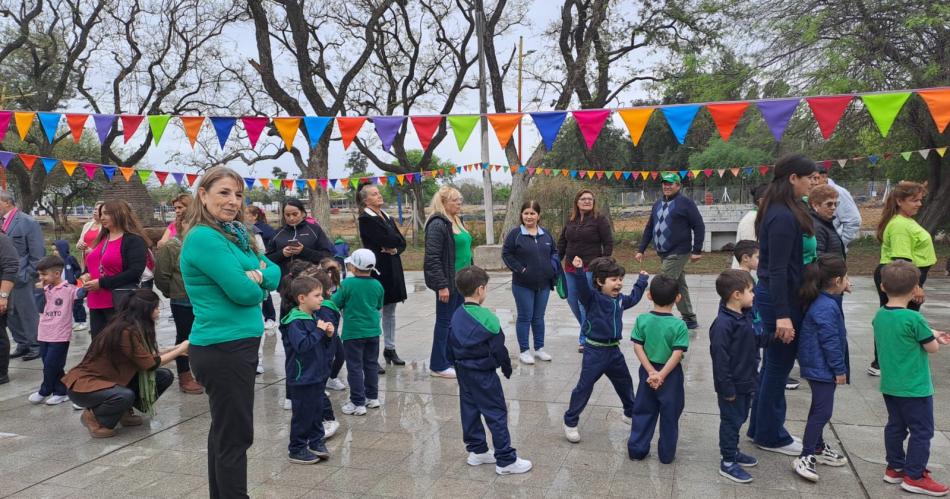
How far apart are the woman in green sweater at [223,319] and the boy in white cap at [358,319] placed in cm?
174

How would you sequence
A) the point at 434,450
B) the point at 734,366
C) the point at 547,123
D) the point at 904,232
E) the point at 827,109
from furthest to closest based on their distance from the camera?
the point at 547,123 < the point at 827,109 < the point at 904,232 < the point at 434,450 < the point at 734,366

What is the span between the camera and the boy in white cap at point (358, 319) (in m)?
4.46

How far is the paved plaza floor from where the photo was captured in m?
3.22

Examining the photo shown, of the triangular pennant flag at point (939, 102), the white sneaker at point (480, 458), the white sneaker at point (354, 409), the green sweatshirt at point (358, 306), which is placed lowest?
the white sneaker at point (354, 409)

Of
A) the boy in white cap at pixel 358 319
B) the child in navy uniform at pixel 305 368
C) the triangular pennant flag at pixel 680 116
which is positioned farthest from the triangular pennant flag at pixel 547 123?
the child in navy uniform at pixel 305 368

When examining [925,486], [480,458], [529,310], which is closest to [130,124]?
[529,310]

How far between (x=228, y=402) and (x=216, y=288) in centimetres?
49

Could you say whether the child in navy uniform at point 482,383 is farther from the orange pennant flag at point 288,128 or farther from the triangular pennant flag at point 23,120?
the triangular pennant flag at point 23,120

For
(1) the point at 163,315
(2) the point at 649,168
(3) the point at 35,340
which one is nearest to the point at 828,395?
(3) the point at 35,340

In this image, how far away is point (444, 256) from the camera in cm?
521

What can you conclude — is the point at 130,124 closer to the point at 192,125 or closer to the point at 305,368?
the point at 192,125

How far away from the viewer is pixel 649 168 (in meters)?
40.2

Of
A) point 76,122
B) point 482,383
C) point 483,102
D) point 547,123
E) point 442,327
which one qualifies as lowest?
point 442,327

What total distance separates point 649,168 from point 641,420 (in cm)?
3871
